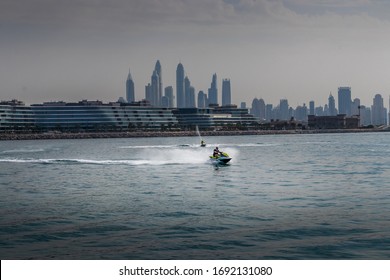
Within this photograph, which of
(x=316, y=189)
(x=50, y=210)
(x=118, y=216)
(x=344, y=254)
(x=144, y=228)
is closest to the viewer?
(x=344, y=254)

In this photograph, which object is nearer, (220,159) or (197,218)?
(197,218)

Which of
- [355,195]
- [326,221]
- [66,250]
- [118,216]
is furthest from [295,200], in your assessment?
[66,250]

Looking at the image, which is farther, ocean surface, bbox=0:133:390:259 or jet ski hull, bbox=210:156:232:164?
jet ski hull, bbox=210:156:232:164

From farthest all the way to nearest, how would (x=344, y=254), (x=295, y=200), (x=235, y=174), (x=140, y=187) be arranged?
(x=235, y=174), (x=140, y=187), (x=295, y=200), (x=344, y=254)

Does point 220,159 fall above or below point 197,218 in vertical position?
above

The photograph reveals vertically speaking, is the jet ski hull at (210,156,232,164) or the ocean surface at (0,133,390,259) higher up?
the jet ski hull at (210,156,232,164)

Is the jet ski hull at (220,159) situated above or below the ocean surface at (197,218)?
above

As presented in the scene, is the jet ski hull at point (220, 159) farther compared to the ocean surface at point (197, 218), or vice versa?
the jet ski hull at point (220, 159)

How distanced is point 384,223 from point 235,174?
27.4 m

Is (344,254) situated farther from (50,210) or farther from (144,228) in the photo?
(50,210)

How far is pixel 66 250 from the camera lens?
20172 millimetres

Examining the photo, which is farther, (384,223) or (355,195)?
(355,195)

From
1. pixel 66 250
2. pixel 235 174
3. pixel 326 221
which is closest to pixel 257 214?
pixel 326 221
